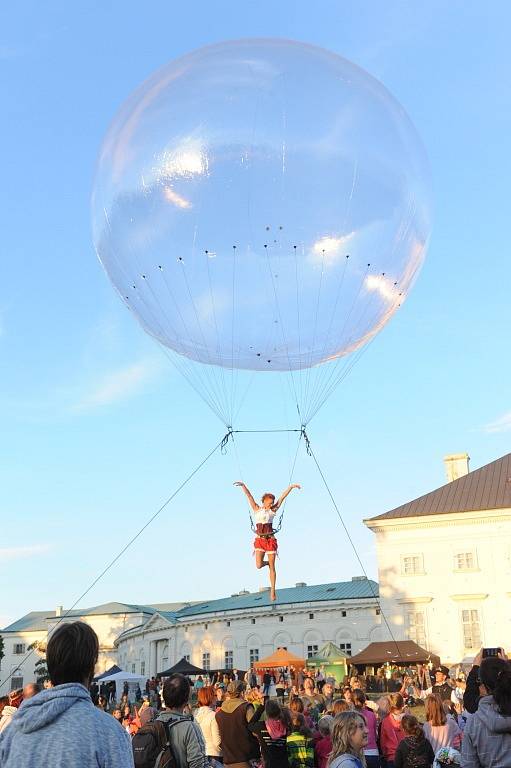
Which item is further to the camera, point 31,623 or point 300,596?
point 31,623

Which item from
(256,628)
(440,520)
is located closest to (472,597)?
(440,520)

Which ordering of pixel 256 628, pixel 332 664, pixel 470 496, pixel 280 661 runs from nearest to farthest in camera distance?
1. pixel 332 664
2. pixel 280 661
3. pixel 470 496
4. pixel 256 628

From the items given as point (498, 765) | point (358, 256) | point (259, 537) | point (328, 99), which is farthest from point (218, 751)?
point (328, 99)

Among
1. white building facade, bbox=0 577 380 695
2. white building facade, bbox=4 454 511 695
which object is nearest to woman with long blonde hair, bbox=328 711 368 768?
white building facade, bbox=4 454 511 695

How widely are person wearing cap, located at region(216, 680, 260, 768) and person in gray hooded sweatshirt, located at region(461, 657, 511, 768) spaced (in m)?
4.11

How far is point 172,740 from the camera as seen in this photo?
5297mm

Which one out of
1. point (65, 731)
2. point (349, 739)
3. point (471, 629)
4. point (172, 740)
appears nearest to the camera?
point (65, 731)

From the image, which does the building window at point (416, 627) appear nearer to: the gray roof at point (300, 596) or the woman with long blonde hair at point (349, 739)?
the gray roof at point (300, 596)

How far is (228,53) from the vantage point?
11586mm

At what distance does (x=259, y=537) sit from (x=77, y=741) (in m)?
11.6

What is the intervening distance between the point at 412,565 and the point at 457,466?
36.3 feet

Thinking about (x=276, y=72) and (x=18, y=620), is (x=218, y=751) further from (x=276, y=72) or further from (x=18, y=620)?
(x=18, y=620)

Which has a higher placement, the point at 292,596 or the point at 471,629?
the point at 292,596

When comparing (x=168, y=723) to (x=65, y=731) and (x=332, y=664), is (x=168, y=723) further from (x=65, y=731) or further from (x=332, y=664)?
(x=332, y=664)
